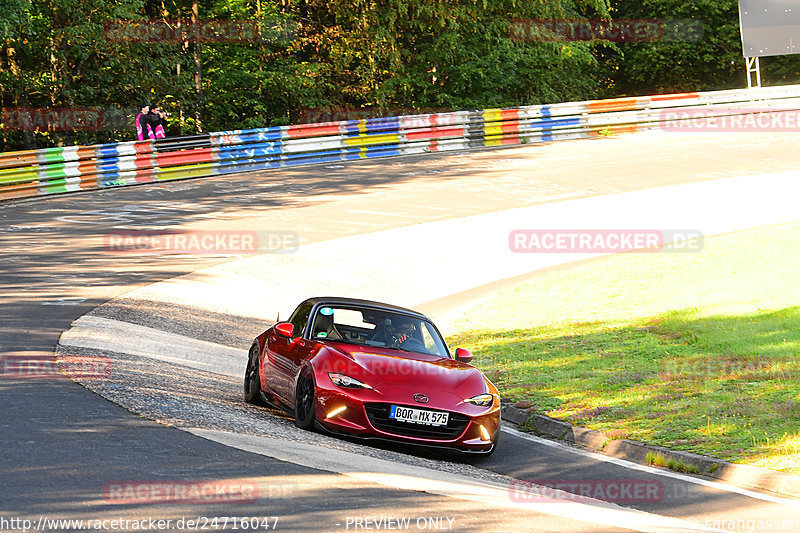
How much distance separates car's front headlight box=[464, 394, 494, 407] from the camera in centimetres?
1063

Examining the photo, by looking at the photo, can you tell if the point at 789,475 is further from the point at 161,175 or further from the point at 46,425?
the point at 161,175

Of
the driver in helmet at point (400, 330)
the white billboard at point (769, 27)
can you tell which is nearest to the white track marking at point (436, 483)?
the driver in helmet at point (400, 330)

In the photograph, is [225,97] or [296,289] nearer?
[296,289]

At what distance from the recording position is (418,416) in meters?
10.3

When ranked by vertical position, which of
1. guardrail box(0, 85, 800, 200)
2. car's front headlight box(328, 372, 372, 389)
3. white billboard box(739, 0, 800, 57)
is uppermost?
white billboard box(739, 0, 800, 57)

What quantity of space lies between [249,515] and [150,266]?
15.5 meters

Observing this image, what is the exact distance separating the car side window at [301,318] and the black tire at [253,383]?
2.11ft

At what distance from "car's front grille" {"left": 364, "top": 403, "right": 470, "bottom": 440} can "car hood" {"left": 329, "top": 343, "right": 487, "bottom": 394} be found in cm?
27

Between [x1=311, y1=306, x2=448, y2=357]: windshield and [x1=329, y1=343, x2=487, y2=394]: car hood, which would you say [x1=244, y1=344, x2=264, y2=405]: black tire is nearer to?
[x1=311, y1=306, x2=448, y2=357]: windshield

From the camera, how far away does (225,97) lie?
148 ft

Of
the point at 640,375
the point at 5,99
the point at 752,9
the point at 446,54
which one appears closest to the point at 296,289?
the point at 640,375

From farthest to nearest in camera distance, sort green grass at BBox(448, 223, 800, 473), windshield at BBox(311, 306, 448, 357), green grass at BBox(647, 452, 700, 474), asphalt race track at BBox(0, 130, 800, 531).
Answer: windshield at BBox(311, 306, 448, 357) < green grass at BBox(448, 223, 800, 473) < green grass at BBox(647, 452, 700, 474) < asphalt race track at BBox(0, 130, 800, 531)

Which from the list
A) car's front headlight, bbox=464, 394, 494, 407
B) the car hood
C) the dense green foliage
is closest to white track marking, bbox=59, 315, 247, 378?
the car hood

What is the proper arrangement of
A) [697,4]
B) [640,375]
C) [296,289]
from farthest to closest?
[697,4] → [296,289] → [640,375]
